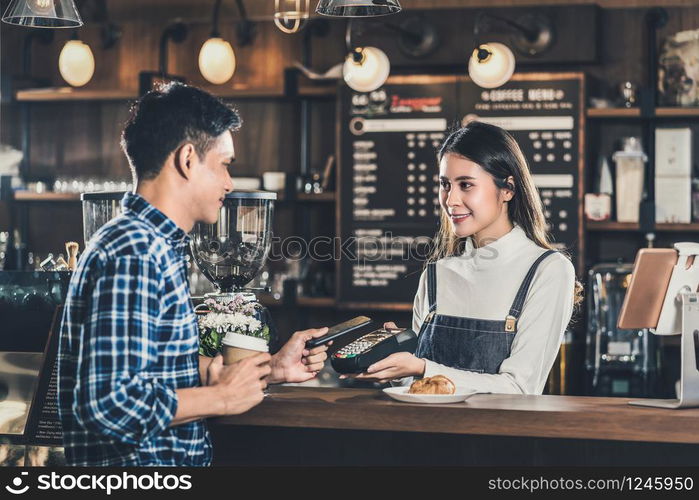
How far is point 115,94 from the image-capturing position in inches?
215

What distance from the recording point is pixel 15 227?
5828 millimetres

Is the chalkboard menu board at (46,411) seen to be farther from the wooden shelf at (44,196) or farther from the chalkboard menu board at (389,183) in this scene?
the wooden shelf at (44,196)

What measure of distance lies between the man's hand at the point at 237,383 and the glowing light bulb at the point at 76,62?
3.46 metres

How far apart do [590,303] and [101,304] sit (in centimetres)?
350

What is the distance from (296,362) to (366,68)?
264cm

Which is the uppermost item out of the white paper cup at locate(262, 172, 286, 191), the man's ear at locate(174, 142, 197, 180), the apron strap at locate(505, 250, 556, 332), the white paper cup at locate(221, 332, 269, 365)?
the white paper cup at locate(262, 172, 286, 191)

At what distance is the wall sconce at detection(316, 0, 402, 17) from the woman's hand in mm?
1020

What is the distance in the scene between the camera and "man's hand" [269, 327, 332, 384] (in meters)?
2.18

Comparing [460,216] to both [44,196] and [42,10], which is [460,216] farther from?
[44,196]

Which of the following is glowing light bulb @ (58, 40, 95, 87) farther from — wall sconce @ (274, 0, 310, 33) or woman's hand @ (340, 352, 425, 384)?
woman's hand @ (340, 352, 425, 384)

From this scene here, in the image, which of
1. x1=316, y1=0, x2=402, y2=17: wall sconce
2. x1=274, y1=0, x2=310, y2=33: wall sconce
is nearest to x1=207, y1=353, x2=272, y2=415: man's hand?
x1=316, y1=0, x2=402, y2=17: wall sconce

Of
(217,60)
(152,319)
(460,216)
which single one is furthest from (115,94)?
(152,319)

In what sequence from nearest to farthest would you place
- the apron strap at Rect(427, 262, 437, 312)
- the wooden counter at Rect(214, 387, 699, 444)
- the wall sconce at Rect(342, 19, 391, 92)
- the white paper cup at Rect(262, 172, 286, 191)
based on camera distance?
the wooden counter at Rect(214, 387, 699, 444) < the apron strap at Rect(427, 262, 437, 312) < the wall sconce at Rect(342, 19, 391, 92) < the white paper cup at Rect(262, 172, 286, 191)

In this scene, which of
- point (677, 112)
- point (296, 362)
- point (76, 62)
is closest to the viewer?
point (296, 362)
